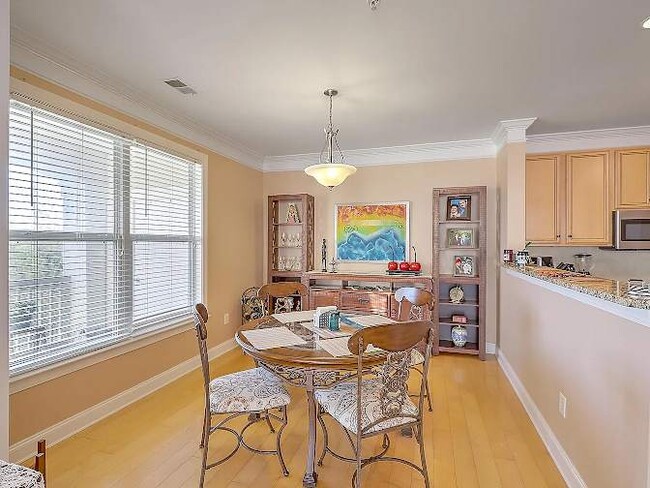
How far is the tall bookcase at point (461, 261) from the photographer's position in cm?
411

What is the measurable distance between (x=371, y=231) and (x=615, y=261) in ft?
9.05

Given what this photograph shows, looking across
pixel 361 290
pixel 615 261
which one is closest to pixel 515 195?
pixel 615 261

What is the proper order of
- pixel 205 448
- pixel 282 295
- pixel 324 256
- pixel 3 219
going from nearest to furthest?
pixel 3 219 → pixel 205 448 → pixel 282 295 → pixel 324 256

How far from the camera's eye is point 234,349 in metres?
4.43

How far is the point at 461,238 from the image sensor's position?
14.3 feet

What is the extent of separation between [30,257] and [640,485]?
321 cm

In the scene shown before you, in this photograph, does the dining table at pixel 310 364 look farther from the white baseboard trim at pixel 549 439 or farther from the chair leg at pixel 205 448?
the white baseboard trim at pixel 549 439

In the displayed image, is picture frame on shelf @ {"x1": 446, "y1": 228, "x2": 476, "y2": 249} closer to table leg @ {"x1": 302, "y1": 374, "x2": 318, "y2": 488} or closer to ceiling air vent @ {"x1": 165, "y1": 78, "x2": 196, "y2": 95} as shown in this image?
table leg @ {"x1": 302, "y1": 374, "x2": 318, "y2": 488}

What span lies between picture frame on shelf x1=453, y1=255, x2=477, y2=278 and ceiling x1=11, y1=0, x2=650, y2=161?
1585 millimetres

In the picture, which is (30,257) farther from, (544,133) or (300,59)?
(544,133)

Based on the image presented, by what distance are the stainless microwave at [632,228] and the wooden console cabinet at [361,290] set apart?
197 centimetres

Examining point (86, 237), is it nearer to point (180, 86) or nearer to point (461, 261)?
point (180, 86)

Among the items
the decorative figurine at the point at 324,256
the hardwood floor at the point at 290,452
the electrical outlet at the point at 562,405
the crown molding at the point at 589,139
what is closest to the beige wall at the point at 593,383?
the electrical outlet at the point at 562,405

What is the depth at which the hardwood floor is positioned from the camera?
6.64 feet
